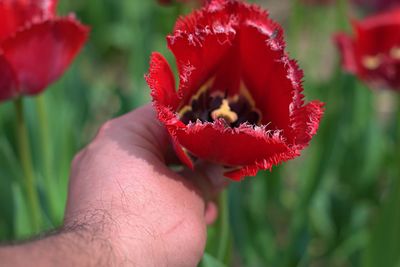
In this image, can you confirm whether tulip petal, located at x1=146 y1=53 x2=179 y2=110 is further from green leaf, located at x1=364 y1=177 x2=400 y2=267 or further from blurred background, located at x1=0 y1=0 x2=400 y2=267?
green leaf, located at x1=364 y1=177 x2=400 y2=267

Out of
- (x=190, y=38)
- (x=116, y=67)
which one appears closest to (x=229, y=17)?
(x=190, y=38)

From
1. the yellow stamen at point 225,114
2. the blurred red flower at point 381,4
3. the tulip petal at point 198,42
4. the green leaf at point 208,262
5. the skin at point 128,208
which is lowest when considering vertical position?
the green leaf at point 208,262

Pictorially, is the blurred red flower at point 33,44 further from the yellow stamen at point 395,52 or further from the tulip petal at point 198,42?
the yellow stamen at point 395,52

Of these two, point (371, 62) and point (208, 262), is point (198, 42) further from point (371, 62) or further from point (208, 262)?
point (371, 62)

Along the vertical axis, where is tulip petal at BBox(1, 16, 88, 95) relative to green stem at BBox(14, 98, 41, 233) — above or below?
above

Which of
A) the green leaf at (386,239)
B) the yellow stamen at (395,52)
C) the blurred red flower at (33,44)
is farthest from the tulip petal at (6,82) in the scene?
the yellow stamen at (395,52)

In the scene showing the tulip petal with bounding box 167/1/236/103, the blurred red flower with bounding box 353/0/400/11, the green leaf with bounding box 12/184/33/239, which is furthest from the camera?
the blurred red flower with bounding box 353/0/400/11

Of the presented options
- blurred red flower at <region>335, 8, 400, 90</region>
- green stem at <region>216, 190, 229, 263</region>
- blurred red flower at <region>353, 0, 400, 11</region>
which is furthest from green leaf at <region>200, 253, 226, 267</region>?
blurred red flower at <region>353, 0, 400, 11</region>
